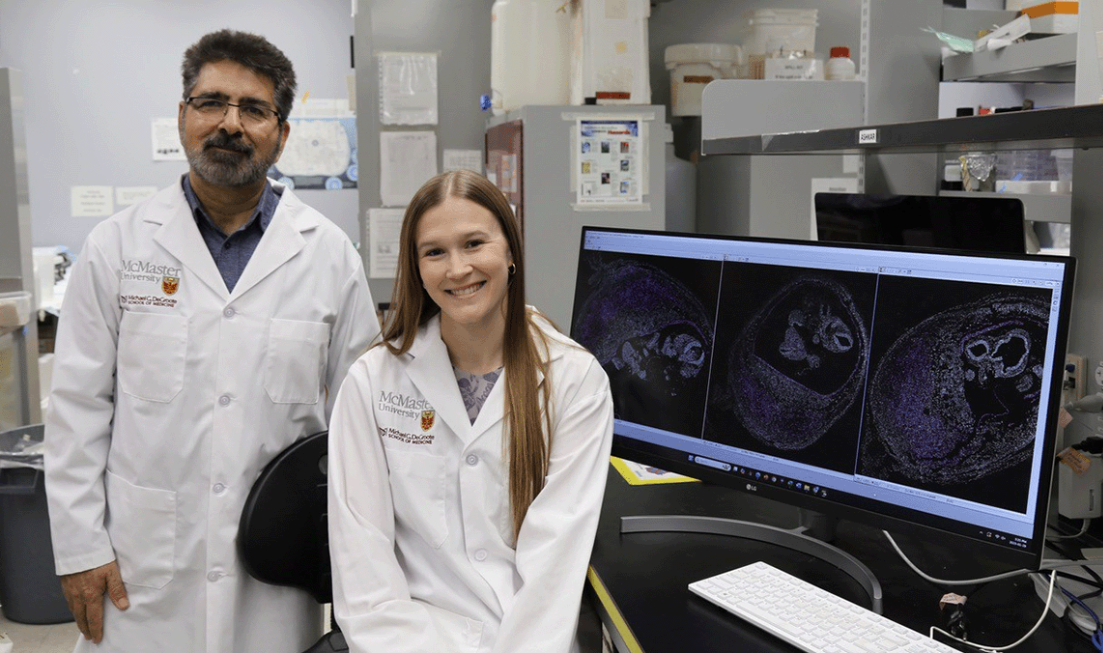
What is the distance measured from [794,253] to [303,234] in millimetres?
916

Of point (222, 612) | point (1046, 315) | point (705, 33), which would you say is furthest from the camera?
point (705, 33)

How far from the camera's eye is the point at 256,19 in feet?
16.8

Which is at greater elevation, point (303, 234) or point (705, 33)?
point (705, 33)

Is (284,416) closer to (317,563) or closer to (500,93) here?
(317,563)

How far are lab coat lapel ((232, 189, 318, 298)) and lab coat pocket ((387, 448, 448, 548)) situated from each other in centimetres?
50

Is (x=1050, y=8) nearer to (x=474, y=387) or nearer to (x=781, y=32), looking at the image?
(x=781, y=32)

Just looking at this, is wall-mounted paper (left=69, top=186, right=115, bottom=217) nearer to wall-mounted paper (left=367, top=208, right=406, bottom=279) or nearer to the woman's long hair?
wall-mounted paper (left=367, top=208, right=406, bottom=279)

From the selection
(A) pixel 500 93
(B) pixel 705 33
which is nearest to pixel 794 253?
(A) pixel 500 93

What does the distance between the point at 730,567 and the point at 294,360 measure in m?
0.84

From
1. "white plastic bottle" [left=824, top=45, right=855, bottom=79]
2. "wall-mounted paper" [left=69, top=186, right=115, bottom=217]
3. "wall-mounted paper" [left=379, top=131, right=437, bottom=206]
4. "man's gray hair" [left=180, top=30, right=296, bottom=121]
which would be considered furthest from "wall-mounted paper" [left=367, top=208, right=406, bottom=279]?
"wall-mounted paper" [left=69, top=186, right=115, bottom=217]

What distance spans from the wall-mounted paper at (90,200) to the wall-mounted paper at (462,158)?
2.54 m

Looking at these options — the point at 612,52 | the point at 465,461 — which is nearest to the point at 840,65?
the point at 612,52

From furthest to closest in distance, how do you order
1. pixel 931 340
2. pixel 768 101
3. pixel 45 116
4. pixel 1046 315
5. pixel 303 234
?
1. pixel 45 116
2. pixel 768 101
3. pixel 303 234
4. pixel 931 340
5. pixel 1046 315

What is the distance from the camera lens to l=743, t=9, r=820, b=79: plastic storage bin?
3.13m
